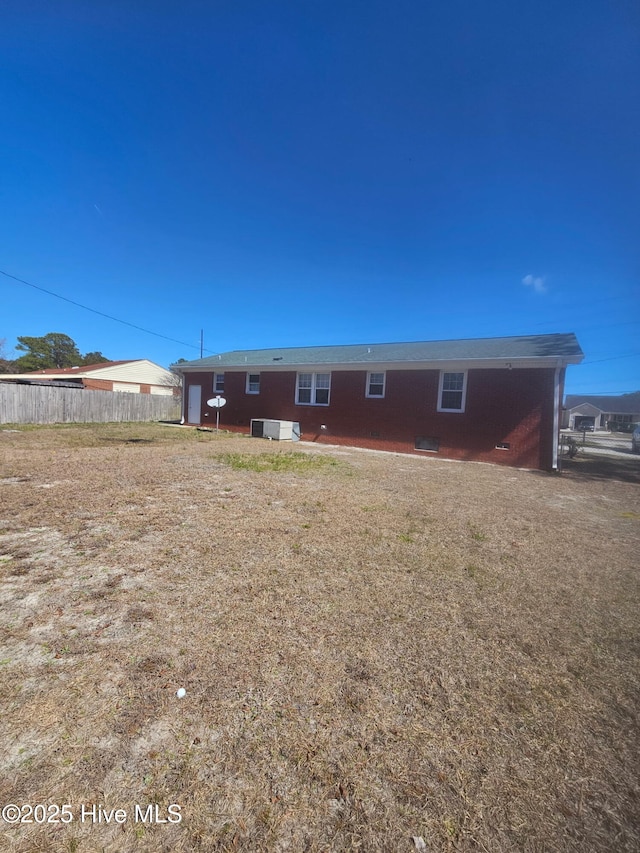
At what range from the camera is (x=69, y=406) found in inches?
749

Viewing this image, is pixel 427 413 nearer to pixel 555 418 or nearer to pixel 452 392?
pixel 452 392

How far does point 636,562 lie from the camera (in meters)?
4.13

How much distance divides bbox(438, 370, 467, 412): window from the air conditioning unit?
6117 mm

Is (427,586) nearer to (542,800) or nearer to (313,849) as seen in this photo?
(542,800)

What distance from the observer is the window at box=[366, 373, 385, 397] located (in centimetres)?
1364

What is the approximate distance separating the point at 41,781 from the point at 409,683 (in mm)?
1816

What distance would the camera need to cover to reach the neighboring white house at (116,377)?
99.6ft

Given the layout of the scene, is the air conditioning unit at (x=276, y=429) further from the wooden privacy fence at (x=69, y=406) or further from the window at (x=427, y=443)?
the wooden privacy fence at (x=69, y=406)

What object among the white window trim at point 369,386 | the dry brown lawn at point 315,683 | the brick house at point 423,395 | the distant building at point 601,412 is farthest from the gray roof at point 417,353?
the distant building at point 601,412

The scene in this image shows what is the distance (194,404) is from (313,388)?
309 inches

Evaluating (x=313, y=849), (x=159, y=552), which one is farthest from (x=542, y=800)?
(x=159, y=552)

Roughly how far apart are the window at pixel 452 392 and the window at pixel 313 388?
4653 millimetres

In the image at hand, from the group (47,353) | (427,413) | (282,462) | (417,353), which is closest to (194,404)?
(282,462)

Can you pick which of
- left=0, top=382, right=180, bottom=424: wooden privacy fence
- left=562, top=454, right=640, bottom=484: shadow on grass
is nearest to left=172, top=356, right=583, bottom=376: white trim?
left=562, top=454, right=640, bottom=484: shadow on grass
